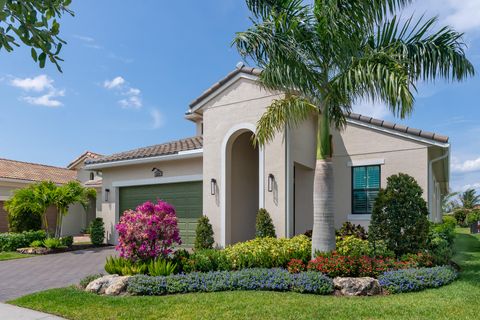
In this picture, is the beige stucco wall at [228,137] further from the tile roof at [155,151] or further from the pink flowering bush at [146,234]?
the pink flowering bush at [146,234]

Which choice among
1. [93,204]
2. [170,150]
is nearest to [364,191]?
[170,150]

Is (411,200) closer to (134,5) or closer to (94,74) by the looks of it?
(134,5)

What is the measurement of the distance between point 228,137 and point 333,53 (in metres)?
5.20

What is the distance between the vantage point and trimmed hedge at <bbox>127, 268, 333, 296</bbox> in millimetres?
7797

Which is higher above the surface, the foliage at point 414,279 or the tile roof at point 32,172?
the tile roof at point 32,172

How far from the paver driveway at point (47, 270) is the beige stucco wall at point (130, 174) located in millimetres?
1890

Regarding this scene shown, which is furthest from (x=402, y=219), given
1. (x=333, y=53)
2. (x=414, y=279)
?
(x=333, y=53)

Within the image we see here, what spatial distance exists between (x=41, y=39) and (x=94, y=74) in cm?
819

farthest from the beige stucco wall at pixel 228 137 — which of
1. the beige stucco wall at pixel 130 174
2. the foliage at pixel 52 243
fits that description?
the foliage at pixel 52 243

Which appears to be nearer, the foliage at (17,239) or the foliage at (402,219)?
the foliage at (402,219)

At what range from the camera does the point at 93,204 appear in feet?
87.1

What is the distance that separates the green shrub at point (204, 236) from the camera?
40.9ft

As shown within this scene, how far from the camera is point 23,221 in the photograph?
19.1m

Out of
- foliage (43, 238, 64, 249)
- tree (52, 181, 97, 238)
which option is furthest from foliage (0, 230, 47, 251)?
foliage (43, 238, 64, 249)
